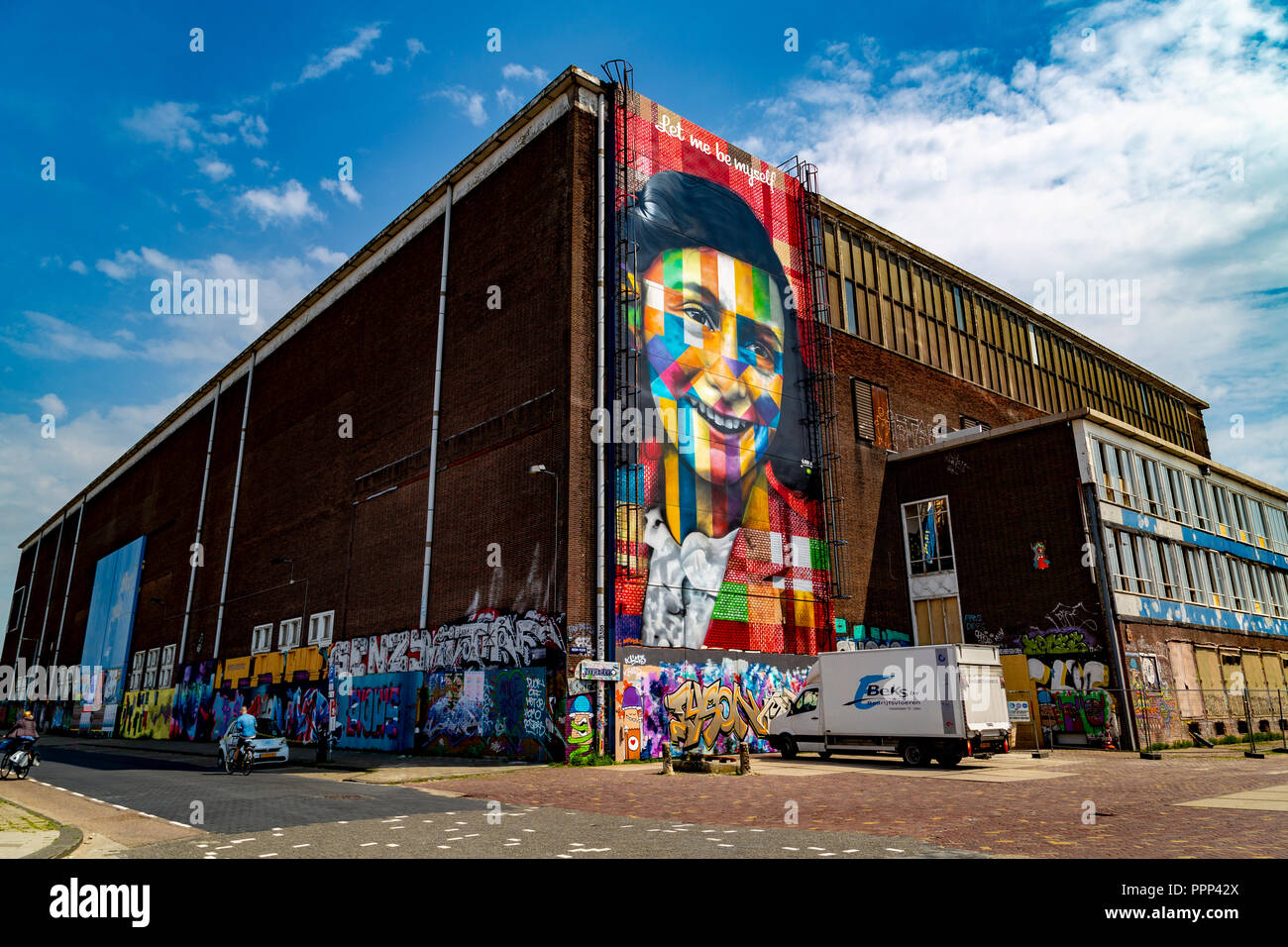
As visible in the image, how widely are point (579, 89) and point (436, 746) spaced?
22976 mm

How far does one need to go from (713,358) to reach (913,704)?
1381cm

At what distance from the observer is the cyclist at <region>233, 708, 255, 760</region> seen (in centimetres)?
2241

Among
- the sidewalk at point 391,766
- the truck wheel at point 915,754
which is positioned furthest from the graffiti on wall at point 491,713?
the truck wheel at point 915,754

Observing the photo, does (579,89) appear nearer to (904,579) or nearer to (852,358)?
(852,358)

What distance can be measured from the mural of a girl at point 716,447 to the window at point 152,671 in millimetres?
40961

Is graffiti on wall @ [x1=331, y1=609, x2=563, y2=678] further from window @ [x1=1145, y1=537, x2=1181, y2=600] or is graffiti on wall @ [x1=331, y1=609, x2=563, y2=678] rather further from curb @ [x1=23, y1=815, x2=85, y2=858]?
window @ [x1=1145, y1=537, x2=1181, y2=600]

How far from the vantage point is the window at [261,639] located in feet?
136

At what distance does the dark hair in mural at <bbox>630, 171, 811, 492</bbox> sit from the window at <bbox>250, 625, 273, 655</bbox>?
26.8 m

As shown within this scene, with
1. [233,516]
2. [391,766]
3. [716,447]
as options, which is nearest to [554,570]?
[391,766]

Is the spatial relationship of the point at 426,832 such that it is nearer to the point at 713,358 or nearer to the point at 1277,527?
the point at 713,358

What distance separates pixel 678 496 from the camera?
2764cm

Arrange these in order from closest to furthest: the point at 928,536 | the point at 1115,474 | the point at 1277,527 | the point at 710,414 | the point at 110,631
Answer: the point at 710,414
the point at 1115,474
the point at 928,536
the point at 1277,527
the point at 110,631

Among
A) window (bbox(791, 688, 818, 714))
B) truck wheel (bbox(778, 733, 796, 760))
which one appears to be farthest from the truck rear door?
truck wheel (bbox(778, 733, 796, 760))
